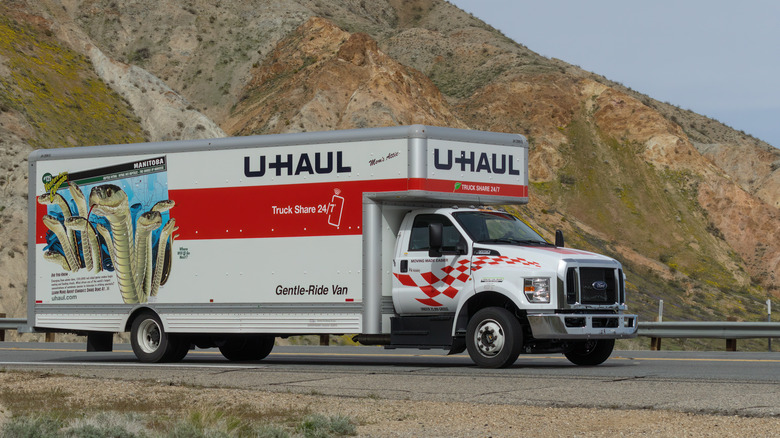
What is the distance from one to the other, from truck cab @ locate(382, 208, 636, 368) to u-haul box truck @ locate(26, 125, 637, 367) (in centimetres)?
2

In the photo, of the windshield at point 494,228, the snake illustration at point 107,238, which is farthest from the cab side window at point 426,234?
the snake illustration at point 107,238

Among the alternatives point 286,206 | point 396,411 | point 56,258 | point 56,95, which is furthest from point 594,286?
point 56,95

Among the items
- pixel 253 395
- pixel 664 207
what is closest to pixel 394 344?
pixel 253 395

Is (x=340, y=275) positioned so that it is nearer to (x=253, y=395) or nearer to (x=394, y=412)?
(x=253, y=395)

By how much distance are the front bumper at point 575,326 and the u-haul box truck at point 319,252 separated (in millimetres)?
22

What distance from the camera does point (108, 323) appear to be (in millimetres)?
17953

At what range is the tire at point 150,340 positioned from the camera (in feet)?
57.7

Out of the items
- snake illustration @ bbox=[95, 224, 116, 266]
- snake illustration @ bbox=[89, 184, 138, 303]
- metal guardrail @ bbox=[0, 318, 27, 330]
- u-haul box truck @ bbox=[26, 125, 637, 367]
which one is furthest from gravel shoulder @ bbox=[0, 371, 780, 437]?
metal guardrail @ bbox=[0, 318, 27, 330]

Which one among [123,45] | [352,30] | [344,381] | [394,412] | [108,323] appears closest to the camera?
[394,412]

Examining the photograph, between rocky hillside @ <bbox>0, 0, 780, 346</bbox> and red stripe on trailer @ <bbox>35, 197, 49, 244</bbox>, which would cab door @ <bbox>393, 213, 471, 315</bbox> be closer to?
red stripe on trailer @ <bbox>35, 197, 49, 244</bbox>

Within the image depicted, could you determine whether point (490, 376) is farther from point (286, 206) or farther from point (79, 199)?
point (79, 199)

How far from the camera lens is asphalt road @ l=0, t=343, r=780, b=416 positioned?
37.5ft

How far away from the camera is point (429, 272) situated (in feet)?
52.1

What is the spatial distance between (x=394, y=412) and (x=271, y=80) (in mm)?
56275
